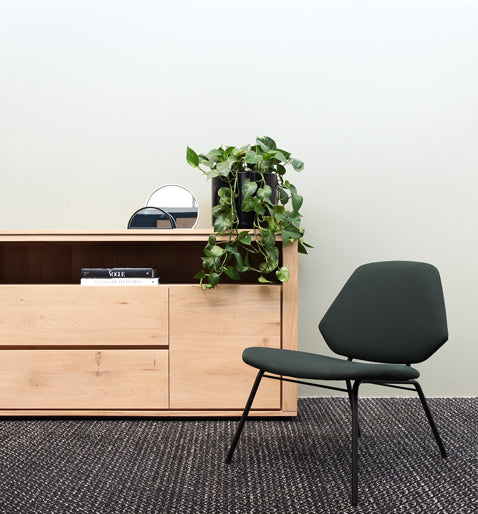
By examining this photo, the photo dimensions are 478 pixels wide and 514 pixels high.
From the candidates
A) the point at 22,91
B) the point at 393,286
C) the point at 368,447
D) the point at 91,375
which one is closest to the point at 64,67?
the point at 22,91

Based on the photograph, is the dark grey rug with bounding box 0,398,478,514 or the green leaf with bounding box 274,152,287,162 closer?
the dark grey rug with bounding box 0,398,478,514

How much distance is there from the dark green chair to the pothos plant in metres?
0.33

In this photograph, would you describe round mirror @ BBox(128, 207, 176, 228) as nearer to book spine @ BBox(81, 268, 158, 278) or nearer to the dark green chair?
book spine @ BBox(81, 268, 158, 278)

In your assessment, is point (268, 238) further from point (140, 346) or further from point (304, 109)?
point (304, 109)

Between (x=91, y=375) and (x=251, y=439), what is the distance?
2.54ft

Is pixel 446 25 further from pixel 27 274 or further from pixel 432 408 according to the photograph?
pixel 27 274

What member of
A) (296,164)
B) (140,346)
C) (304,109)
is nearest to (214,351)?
(140,346)

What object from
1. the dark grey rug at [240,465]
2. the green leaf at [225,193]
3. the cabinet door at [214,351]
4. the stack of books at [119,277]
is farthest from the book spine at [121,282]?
the dark grey rug at [240,465]

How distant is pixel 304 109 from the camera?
2510 millimetres

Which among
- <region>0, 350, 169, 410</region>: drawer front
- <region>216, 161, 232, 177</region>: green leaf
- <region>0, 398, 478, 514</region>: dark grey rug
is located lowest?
<region>0, 398, 478, 514</region>: dark grey rug

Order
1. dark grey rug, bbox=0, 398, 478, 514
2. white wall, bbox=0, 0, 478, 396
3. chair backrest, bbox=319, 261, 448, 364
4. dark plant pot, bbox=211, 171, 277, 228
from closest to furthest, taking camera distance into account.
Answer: dark grey rug, bbox=0, 398, 478, 514, chair backrest, bbox=319, 261, 448, 364, dark plant pot, bbox=211, 171, 277, 228, white wall, bbox=0, 0, 478, 396

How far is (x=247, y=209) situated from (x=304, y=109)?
805 millimetres

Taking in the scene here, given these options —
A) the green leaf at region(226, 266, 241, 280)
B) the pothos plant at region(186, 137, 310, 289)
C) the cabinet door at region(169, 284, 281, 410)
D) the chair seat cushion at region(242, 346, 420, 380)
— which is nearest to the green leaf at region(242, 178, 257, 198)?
the pothos plant at region(186, 137, 310, 289)

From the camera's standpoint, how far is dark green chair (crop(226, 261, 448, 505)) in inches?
61.2
